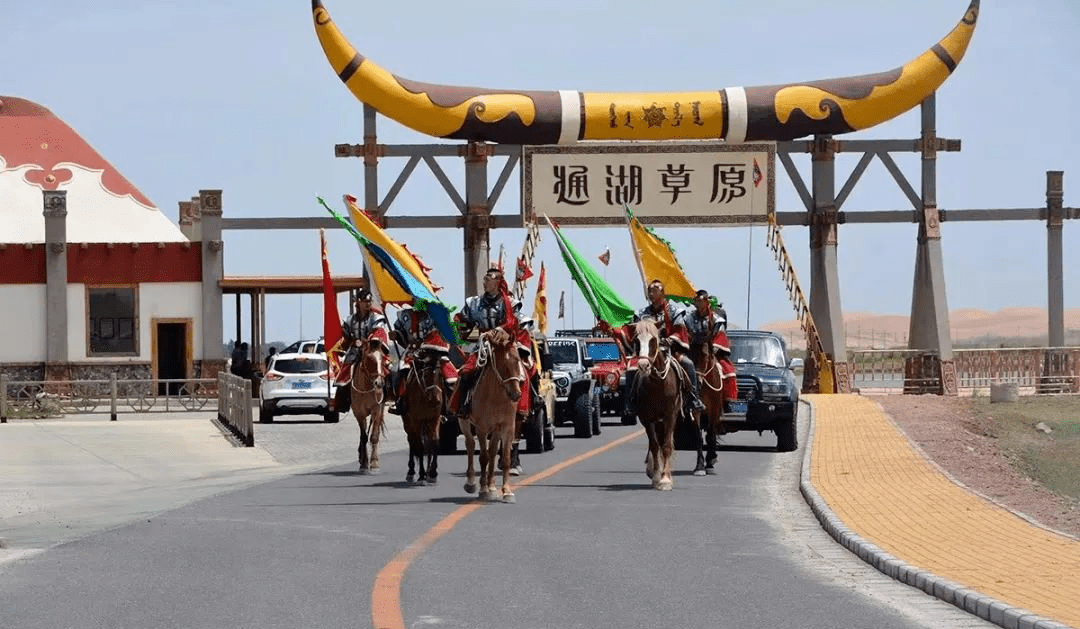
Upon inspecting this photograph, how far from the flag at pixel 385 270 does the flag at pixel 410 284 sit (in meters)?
0.02

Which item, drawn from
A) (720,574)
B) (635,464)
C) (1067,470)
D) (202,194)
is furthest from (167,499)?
(202,194)

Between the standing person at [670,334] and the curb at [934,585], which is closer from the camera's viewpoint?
the curb at [934,585]

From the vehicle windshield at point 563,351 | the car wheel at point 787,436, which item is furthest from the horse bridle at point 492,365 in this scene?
the vehicle windshield at point 563,351

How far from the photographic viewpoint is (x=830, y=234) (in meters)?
46.5

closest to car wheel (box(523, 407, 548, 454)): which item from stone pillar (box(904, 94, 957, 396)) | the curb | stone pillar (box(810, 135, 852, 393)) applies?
the curb

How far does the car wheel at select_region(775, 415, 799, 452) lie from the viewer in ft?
94.6

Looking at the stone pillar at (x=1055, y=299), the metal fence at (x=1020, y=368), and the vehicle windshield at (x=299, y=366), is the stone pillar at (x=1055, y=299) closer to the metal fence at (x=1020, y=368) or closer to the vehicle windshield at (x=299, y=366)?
the metal fence at (x=1020, y=368)

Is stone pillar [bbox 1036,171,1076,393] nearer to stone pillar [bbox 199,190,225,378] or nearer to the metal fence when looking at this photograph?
the metal fence

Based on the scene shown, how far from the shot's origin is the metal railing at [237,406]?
3247cm

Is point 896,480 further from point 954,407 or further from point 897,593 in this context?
point 954,407

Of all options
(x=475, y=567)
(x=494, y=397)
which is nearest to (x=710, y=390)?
(x=494, y=397)

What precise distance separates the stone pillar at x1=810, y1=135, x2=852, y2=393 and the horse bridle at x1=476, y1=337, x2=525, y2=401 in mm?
28074

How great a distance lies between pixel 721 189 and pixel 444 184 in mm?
6875

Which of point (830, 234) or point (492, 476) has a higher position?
point (830, 234)
